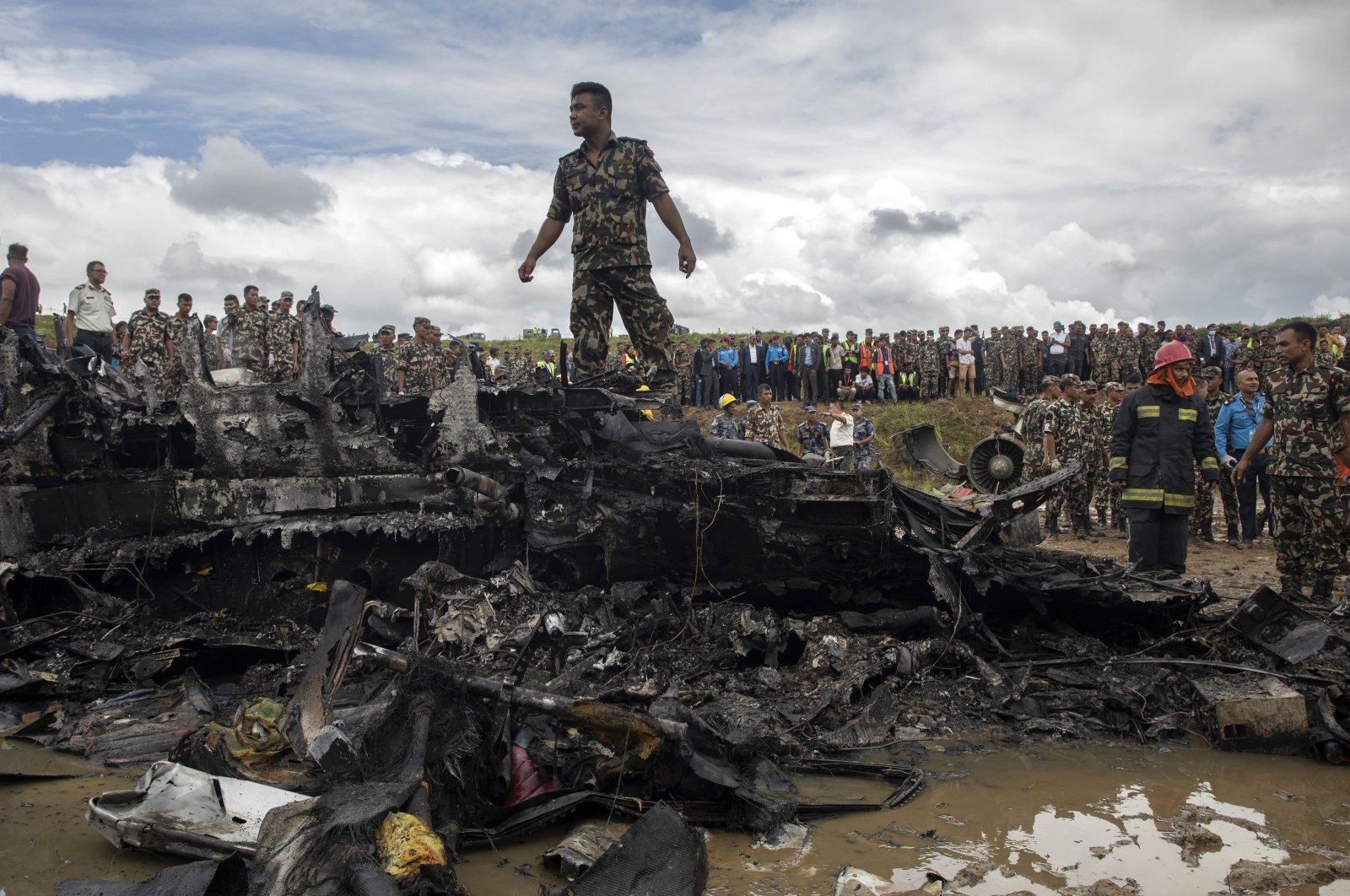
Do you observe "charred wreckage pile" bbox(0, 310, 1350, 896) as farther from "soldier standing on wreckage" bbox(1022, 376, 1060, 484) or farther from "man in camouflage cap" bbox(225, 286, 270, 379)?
"man in camouflage cap" bbox(225, 286, 270, 379)

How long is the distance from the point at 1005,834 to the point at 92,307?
39.9 ft

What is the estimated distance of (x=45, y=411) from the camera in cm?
779

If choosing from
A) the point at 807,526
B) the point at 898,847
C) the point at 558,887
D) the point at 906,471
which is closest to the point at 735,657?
the point at 807,526

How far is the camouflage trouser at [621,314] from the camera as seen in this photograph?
7.32 m

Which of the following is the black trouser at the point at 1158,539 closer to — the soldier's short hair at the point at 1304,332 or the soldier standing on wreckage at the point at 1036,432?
the soldier's short hair at the point at 1304,332

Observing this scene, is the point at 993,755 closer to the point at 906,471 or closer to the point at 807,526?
the point at 807,526

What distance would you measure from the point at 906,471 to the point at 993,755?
14.5 m

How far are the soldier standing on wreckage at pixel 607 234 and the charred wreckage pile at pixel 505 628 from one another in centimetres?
64

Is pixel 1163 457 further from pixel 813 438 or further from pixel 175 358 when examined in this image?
pixel 175 358

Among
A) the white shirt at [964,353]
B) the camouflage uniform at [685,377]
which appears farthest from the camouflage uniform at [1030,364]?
the camouflage uniform at [685,377]

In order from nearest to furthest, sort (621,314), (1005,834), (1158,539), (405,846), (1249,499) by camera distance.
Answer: (405,846), (1005,834), (1158,539), (621,314), (1249,499)

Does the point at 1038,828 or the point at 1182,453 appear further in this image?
the point at 1182,453

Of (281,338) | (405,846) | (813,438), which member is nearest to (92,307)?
(281,338)

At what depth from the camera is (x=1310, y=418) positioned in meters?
6.93
